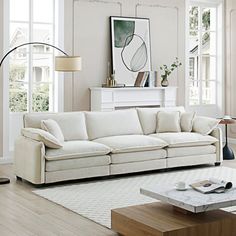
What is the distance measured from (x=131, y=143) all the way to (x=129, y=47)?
2421 millimetres

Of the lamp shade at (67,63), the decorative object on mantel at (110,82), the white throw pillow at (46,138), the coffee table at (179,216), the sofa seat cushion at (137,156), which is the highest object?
the lamp shade at (67,63)

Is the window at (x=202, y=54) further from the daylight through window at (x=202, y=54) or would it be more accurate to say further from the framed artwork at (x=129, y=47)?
the framed artwork at (x=129, y=47)

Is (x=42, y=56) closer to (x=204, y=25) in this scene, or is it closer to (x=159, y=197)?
(x=204, y=25)

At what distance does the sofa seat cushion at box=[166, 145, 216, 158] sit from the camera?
275 inches

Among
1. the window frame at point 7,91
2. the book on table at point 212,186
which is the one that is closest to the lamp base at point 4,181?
the window frame at point 7,91

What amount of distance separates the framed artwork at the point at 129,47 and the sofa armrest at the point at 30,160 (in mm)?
2542

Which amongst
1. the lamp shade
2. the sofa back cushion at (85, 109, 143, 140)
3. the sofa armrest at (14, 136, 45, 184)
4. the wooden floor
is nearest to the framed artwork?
the sofa back cushion at (85, 109, 143, 140)

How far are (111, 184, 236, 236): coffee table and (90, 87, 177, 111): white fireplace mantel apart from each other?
384cm

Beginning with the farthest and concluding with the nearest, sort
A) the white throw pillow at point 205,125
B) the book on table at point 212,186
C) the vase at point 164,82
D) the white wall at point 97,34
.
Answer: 1. the vase at point 164,82
2. the white wall at point 97,34
3. the white throw pillow at point 205,125
4. the book on table at point 212,186

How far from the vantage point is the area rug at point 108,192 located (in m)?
5.07

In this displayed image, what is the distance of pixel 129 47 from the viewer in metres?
8.59

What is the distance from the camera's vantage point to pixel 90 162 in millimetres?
6328

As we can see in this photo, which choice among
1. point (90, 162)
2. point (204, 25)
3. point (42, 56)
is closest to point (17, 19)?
point (42, 56)

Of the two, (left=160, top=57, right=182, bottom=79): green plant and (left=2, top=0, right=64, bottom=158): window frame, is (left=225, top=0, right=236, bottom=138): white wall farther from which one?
(left=2, top=0, right=64, bottom=158): window frame
